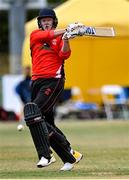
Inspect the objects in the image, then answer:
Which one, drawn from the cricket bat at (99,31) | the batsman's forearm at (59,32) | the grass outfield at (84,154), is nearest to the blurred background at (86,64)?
the grass outfield at (84,154)

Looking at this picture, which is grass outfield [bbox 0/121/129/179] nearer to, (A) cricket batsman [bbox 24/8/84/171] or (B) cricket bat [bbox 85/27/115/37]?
(A) cricket batsman [bbox 24/8/84/171]

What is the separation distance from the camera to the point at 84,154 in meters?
15.0

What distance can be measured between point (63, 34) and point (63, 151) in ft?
5.13

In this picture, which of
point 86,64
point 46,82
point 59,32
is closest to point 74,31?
point 59,32

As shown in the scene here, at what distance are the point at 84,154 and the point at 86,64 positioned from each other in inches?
458

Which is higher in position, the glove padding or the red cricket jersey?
the glove padding

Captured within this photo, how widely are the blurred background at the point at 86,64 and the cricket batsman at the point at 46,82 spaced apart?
1055 cm

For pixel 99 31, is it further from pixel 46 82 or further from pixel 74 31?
pixel 46 82

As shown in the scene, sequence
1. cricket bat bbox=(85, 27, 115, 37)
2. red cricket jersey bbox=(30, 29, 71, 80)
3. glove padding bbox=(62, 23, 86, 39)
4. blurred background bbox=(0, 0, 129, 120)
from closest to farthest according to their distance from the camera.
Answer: glove padding bbox=(62, 23, 86, 39) < cricket bat bbox=(85, 27, 115, 37) < red cricket jersey bbox=(30, 29, 71, 80) < blurred background bbox=(0, 0, 129, 120)

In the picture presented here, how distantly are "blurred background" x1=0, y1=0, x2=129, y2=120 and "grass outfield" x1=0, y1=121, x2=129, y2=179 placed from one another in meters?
1.87

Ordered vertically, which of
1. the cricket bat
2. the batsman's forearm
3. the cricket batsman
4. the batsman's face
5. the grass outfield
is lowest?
the grass outfield

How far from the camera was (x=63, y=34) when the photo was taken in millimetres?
10781

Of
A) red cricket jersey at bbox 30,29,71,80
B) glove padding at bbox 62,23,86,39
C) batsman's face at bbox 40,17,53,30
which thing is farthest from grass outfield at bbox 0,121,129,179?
batsman's face at bbox 40,17,53,30

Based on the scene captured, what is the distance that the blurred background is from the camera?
73.2 ft
